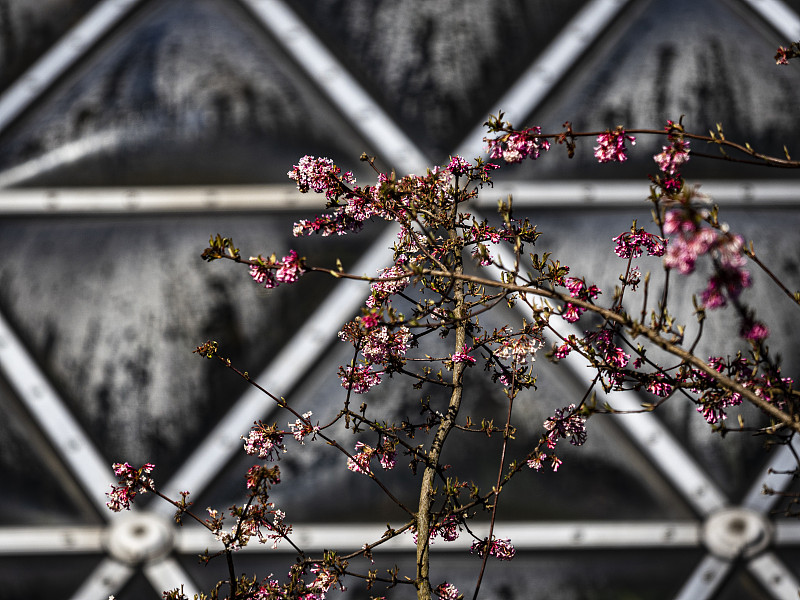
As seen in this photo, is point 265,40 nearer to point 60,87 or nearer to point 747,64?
point 60,87

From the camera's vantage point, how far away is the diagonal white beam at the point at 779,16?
560cm

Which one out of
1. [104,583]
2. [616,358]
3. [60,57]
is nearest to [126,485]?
[616,358]

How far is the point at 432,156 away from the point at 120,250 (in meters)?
2.02

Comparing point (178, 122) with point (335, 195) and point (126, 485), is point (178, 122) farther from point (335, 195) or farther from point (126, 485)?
point (126, 485)

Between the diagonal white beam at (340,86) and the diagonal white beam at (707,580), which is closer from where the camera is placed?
the diagonal white beam at (707,580)

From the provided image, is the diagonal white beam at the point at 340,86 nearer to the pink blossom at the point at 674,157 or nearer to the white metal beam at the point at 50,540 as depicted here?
the white metal beam at the point at 50,540

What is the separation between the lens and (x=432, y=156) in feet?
17.0

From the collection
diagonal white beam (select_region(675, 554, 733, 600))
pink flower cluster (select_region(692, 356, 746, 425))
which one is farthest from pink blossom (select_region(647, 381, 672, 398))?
diagonal white beam (select_region(675, 554, 733, 600))

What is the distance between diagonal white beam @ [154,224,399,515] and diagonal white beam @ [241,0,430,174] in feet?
2.54

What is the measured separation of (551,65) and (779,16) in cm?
173

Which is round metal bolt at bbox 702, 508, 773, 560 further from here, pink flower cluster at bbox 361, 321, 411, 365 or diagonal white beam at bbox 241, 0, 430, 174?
pink flower cluster at bbox 361, 321, 411, 365

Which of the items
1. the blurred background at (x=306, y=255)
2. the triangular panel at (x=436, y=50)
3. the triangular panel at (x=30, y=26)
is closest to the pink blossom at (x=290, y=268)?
the blurred background at (x=306, y=255)

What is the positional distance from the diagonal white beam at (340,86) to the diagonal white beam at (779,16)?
8.81 feet

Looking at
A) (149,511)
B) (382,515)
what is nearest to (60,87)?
(149,511)
